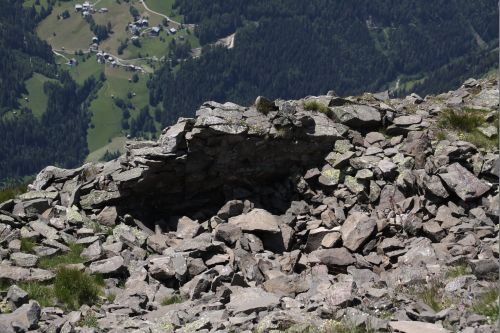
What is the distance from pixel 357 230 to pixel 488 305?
10884 millimetres

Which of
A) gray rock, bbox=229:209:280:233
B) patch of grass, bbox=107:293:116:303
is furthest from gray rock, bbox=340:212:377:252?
patch of grass, bbox=107:293:116:303

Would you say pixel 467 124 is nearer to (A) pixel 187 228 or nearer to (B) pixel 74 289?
(A) pixel 187 228

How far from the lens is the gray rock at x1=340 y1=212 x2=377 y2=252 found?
2611cm

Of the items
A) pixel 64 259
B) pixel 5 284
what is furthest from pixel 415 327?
pixel 64 259

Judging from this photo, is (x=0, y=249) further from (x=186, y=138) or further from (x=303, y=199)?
(x=303, y=199)

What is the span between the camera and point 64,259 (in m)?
25.4

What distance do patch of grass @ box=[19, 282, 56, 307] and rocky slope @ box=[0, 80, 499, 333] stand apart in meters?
0.54

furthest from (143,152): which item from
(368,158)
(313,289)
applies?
(313,289)

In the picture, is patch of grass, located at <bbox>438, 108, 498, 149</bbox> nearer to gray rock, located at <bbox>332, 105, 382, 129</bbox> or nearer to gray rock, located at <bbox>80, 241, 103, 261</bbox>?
gray rock, located at <bbox>332, 105, 382, 129</bbox>

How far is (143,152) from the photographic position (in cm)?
3136

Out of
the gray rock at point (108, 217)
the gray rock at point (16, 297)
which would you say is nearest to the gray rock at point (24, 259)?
the gray rock at point (16, 297)

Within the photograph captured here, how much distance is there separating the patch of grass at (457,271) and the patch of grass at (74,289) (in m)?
11.2

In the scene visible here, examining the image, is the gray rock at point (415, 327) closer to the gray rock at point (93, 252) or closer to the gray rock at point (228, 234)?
the gray rock at point (228, 234)

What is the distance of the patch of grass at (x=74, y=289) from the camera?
70.9 feet
